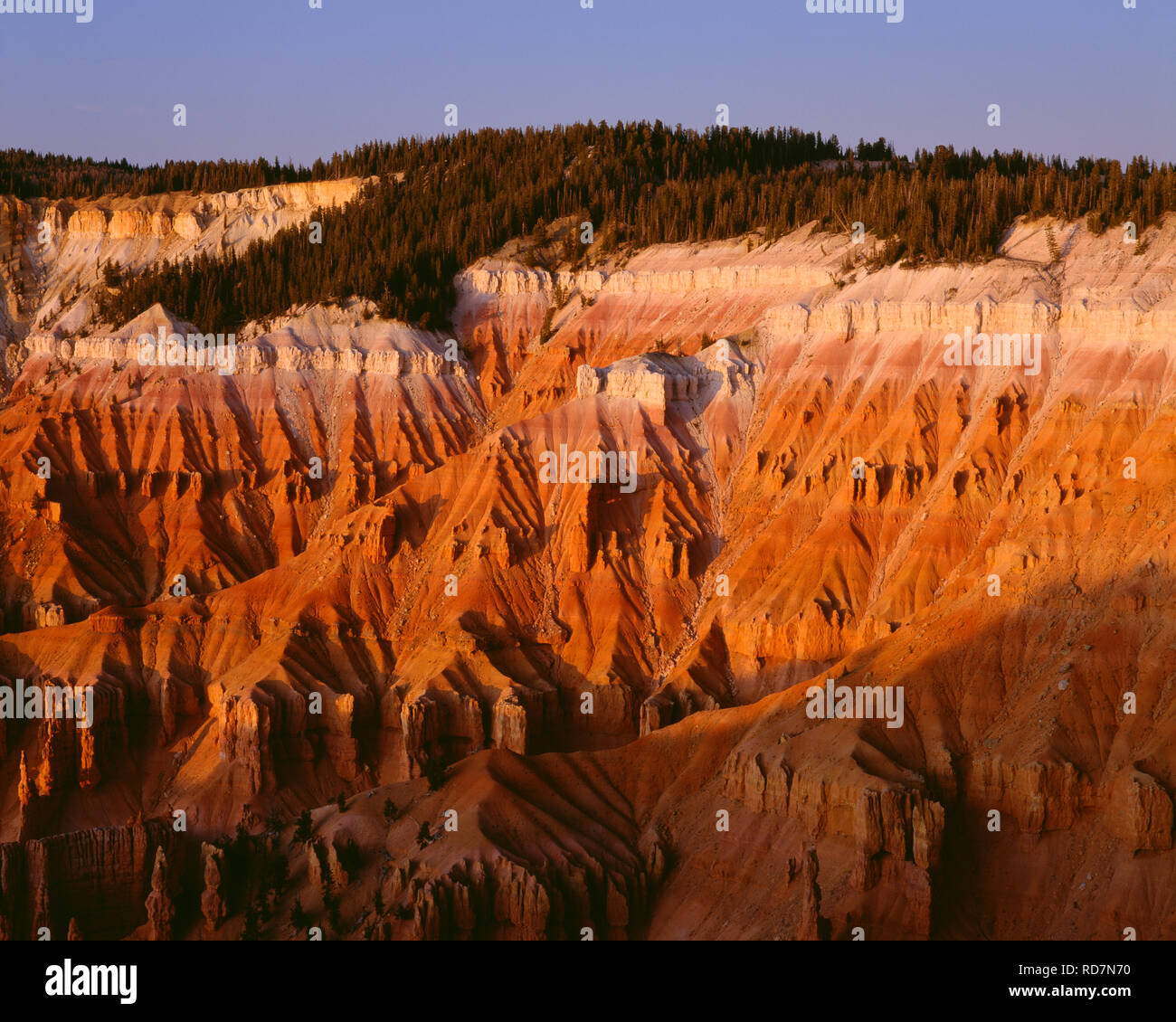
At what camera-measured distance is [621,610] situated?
334 ft

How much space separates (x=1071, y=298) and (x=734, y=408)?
1960 cm

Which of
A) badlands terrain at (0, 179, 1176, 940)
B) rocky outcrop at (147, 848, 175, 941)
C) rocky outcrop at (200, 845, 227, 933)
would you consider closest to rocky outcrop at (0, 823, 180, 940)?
badlands terrain at (0, 179, 1176, 940)

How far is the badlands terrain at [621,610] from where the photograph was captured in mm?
75500

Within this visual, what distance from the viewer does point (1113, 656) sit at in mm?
78062

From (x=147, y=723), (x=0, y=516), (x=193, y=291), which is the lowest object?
(x=147, y=723)

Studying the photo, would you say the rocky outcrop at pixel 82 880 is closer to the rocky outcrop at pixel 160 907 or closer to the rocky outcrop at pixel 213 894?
the rocky outcrop at pixel 160 907

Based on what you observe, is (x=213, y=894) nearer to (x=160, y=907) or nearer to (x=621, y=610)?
(x=160, y=907)

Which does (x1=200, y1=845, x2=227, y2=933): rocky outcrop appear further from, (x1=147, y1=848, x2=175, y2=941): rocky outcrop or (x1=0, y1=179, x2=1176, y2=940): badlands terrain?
(x1=147, y1=848, x2=175, y2=941): rocky outcrop

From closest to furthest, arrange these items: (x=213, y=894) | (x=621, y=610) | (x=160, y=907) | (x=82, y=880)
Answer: (x=213, y=894) → (x=160, y=907) → (x=82, y=880) → (x=621, y=610)

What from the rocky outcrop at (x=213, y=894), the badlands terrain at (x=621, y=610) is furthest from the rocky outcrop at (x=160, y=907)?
the rocky outcrop at (x=213, y=894)

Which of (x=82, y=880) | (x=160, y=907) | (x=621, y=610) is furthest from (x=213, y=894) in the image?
(x=621, y=610)

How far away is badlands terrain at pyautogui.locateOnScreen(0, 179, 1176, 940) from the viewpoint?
75.5 meters
